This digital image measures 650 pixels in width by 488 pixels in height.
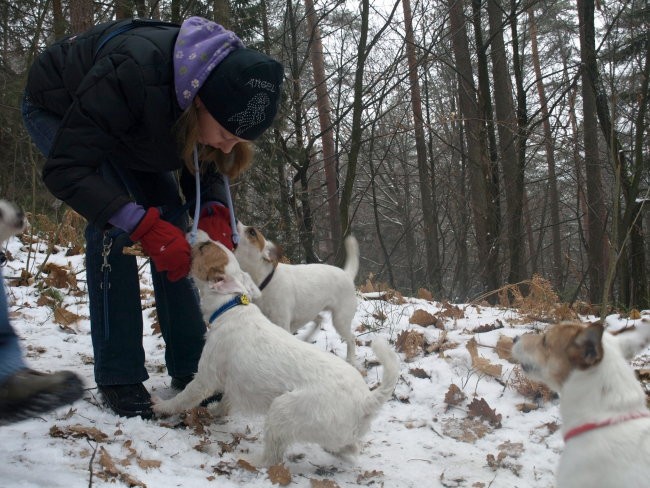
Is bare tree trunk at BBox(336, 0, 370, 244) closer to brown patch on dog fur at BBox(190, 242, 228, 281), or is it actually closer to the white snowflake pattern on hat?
brown patch on dog fur at BBox(190, 242, 228, 281)

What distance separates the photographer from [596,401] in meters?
2.68

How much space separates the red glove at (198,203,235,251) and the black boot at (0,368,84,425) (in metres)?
1.60

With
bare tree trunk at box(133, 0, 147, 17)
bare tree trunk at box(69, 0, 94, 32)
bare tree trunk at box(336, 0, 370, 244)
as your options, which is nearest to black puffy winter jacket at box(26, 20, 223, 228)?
bare tree trunk at box(69, 0, 94, 32)

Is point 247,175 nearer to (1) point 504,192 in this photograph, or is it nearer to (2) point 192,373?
(1) point 504,192

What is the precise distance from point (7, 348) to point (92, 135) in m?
1.05

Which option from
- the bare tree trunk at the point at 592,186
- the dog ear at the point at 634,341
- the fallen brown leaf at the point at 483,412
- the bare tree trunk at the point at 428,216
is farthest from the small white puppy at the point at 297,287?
the bare tree trunk at the point at 428,216

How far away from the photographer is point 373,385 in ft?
14.2

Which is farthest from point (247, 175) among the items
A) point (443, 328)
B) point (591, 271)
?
point (591, 271)

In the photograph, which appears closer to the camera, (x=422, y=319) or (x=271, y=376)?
(x=271, y=376)

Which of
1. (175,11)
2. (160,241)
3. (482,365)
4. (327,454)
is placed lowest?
(327,454)

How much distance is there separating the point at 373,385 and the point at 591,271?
28.5 feet

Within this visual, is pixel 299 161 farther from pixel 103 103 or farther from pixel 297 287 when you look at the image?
pixel 103 103

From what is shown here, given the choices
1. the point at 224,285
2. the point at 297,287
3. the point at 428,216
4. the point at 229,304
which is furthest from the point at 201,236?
the point at 428,216

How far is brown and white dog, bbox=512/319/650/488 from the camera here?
241 cm
